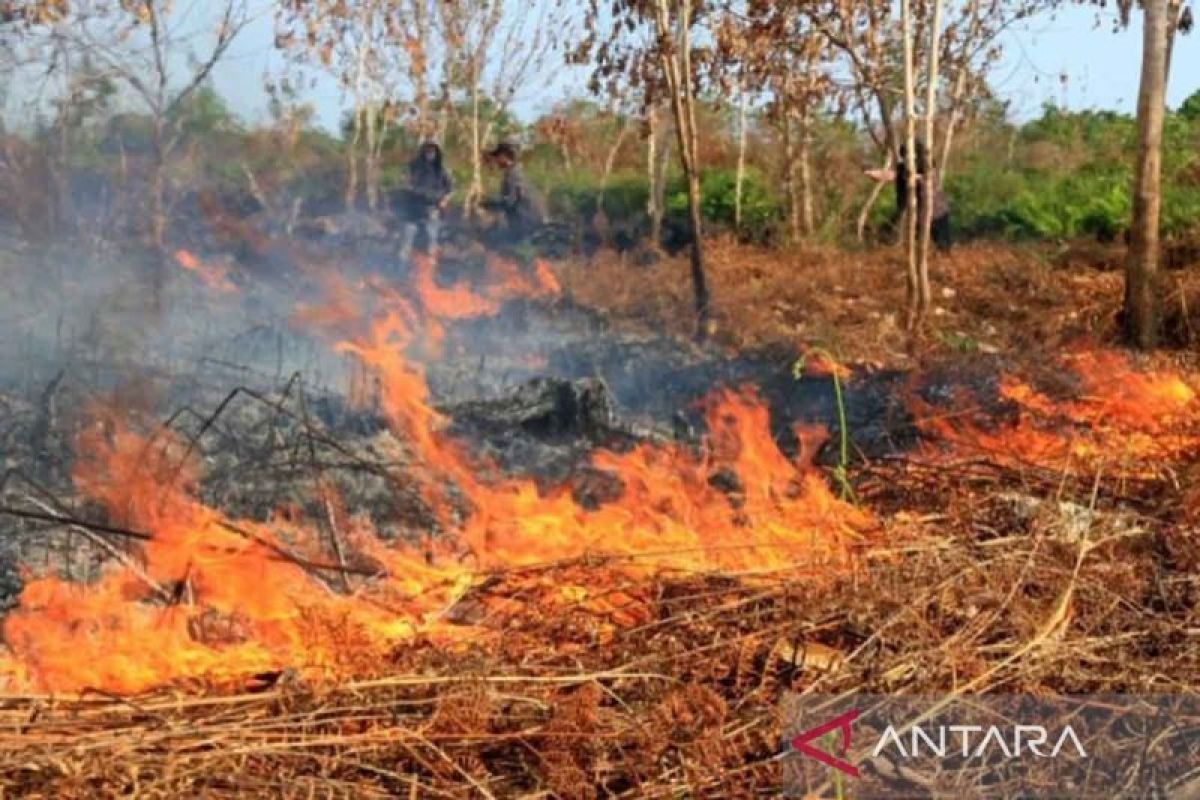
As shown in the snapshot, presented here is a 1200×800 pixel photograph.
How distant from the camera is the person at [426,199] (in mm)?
12281

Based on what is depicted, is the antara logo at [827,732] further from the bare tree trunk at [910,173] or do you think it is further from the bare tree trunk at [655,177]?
the bare tree trunk at [655,177]

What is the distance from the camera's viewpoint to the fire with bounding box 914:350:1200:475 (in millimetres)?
5242

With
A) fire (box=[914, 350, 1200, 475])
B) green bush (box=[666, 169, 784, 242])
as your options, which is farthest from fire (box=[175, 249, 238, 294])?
green bush (box=[666, 169, 784, 242])

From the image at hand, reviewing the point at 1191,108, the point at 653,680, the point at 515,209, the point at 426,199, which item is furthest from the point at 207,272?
the point at 1191,108

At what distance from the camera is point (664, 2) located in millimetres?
9812

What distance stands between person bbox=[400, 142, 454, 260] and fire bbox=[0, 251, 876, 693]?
700 cm

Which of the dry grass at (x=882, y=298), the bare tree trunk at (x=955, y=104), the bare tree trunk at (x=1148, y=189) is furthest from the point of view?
the bare tree trunk at (x=955, y=104)

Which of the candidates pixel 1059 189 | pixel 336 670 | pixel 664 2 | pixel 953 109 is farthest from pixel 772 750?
pixel 1059 189

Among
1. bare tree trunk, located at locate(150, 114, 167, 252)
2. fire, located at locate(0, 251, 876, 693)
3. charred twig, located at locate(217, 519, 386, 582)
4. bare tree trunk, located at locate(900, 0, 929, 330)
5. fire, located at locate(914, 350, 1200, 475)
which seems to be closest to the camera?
fire, located at locate(0, 251, 876, 693)

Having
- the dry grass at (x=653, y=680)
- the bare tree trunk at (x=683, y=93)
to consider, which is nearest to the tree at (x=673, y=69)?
the bare tree trunk at (x=683, y=93)

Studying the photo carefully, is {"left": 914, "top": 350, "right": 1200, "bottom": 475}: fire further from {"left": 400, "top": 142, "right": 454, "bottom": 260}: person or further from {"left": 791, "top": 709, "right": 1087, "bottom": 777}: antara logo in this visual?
{"left": 400, "top": 142, "right": 454, "bottom": 260}: person

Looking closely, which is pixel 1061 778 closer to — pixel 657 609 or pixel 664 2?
pixel 657 609

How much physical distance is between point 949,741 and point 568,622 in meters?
1.14

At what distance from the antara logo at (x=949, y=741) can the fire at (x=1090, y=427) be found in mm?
1801
